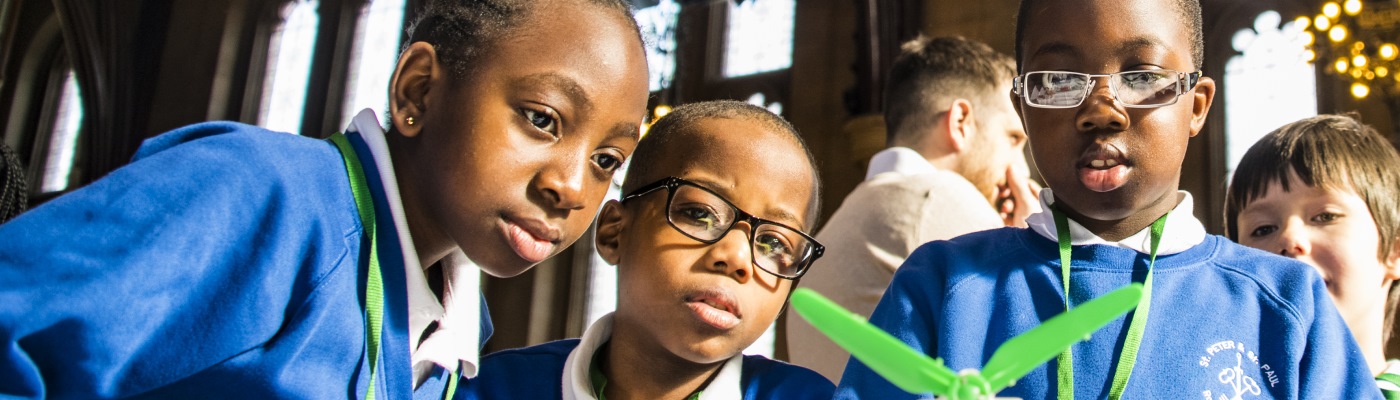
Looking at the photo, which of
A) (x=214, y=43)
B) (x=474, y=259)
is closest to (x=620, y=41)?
(x=474, y=259)

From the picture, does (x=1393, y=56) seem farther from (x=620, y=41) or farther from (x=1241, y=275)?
(x=620, y=41)

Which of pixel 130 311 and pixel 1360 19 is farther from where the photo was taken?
pixel 1360 19

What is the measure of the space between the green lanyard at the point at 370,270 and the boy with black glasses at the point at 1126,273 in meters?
0.52

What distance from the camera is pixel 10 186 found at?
1.89 metres

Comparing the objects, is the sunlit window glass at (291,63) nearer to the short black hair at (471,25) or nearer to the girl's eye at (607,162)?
the short black hair at (471,25)

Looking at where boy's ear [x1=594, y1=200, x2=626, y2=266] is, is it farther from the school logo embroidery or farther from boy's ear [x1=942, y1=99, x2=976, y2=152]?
boy's ear [x1=942, y1=99, x2=976, y2=152]

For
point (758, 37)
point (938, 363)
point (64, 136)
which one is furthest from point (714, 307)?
point (64, 136)

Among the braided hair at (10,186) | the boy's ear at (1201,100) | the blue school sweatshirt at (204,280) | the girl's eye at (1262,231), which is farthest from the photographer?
the girl's eye at (1262,231)

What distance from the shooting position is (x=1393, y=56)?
5.79 m

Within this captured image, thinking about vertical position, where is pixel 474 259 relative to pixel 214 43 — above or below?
above

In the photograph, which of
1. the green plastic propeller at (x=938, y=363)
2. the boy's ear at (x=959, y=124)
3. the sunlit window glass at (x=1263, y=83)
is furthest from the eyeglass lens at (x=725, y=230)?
the sunlit window glass at (x=1263, y=83)

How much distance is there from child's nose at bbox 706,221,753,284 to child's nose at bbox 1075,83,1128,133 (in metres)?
0.44

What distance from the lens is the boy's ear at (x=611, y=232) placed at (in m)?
1.65

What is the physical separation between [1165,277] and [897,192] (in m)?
1.05
